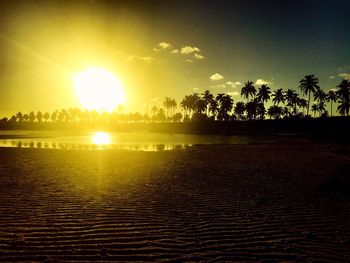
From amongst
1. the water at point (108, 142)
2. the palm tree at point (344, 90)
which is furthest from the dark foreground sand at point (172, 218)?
the palm tree at point (344, 90)

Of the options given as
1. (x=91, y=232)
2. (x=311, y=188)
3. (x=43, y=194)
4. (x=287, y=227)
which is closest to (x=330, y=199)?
(x=311, y=188)

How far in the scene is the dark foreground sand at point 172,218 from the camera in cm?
638

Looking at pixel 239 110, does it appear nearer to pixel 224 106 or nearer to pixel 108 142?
pixel 224 106

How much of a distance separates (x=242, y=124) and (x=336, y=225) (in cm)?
11865

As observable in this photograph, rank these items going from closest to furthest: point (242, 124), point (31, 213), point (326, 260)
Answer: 1. point (326, 260)
2. point (31, 213)
3. point (242, 124)

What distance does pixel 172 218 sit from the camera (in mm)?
8742

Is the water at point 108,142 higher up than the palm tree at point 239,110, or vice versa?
the palm tree at point 239,110

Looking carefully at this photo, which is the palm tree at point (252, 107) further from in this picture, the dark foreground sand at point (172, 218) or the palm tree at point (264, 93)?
the dark foreground sand at point (172, 218)

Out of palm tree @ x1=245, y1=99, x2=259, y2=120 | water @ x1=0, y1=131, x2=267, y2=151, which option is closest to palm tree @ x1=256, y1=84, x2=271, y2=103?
palm tree @ x1=245, y1=99, x2=259, y2=120

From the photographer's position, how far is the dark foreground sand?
6.38 m

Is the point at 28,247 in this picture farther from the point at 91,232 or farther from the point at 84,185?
the point at 84,185

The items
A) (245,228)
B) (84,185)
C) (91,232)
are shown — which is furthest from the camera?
(84,185)

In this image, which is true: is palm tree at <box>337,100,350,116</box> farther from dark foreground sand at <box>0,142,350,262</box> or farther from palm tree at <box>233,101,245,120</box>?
dark foreground sand at <box>0,142,350,262</box>

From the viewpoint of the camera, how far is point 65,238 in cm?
696
